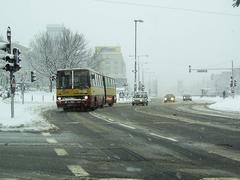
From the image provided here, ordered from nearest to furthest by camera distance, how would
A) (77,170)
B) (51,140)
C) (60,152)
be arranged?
(77,170)
(60,152)
(51,140)

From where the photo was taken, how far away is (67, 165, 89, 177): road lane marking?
9.89 metres

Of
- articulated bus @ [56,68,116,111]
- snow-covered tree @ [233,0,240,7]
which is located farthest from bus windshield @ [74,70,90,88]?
snow-covered tree @ [233,0,240,7]

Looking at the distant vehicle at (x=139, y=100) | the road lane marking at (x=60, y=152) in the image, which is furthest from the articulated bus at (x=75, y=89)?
the road lane marking at (x=60, y=152)

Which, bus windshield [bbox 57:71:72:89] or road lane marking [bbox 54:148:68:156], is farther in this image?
bus windshield [bbox 57:71:72:89]

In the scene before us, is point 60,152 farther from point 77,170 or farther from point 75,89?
point 75,89

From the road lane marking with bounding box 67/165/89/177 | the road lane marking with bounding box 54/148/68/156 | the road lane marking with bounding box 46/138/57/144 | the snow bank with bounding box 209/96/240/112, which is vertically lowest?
the snow bank with bounding box 209/96/240/112

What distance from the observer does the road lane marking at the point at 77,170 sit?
32.4ft

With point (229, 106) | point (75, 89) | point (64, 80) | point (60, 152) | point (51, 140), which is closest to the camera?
point (60, 152)

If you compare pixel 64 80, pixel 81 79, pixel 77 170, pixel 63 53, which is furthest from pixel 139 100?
pixel 77 170

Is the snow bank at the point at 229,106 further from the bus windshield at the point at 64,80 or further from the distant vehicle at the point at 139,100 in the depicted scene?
the bus windshield at the point at 64,80

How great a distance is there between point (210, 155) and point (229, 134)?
640 cm

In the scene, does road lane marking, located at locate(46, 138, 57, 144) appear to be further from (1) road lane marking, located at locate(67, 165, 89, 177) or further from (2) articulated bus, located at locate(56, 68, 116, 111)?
(2) articulated bus, located at locate(56, 68, 116, 111)

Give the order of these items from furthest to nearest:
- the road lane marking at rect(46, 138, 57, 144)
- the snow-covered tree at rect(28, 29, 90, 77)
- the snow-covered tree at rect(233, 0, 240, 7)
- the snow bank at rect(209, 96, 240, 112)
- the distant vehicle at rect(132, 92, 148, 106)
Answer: the snow-covered tree at rect(28, 29, 90, 77), the distant vehicle at rect(132, 92, 148, 106), the snow bank at rect(209, 96, 240, 112), the snow-covered tree at rect(233, 0, 240, 7), the road lane marking at rect(46, 138, 57, 144)

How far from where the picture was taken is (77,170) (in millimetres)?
10344
